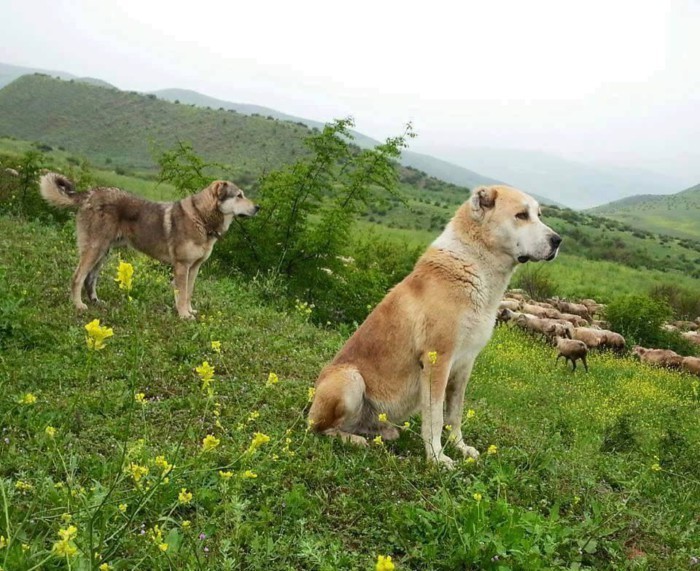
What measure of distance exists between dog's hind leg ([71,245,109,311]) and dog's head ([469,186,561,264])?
5.43 m

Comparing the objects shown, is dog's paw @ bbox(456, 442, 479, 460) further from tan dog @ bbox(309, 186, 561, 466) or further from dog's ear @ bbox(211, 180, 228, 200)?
dog's ear @ bbox(211, 180, 228, 200)

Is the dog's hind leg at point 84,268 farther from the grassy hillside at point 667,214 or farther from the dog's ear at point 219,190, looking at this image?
the grassy hillside at point 667,214

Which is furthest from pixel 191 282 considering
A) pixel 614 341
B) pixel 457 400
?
pixel 614 341

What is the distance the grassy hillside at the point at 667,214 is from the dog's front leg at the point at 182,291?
115 metres

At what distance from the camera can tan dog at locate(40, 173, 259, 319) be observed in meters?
8.48

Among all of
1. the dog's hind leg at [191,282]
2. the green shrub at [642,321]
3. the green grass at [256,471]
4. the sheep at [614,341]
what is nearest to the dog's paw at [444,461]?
the green grass at [256,471]

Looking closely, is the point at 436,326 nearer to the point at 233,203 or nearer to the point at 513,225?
the point at 513,225

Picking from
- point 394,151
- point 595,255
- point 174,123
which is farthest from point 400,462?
point 174,123

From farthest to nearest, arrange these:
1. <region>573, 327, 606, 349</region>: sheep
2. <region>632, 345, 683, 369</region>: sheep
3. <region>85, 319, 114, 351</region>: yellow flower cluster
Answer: <region>573, 327, 606, 349</region>: sheep < <region>632, 345, 683, 369</region>: sheep < <region>85, 319, 114, 351</region>: yellow flower cluster

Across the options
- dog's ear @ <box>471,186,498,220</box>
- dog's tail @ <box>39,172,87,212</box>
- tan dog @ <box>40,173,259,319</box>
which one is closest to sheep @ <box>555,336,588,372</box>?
tan dog @ <box>40,173,259,319</box>

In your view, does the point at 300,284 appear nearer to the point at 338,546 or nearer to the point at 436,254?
the point at 436,254

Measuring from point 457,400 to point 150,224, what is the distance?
579 centimetres

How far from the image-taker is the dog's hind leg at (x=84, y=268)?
7969mm

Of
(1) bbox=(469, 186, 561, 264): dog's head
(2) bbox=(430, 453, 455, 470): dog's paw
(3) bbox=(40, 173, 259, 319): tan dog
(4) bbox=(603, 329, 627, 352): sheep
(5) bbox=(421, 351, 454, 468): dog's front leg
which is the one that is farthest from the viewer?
(4) bbox=(603, 329, 627, 352): sheep
